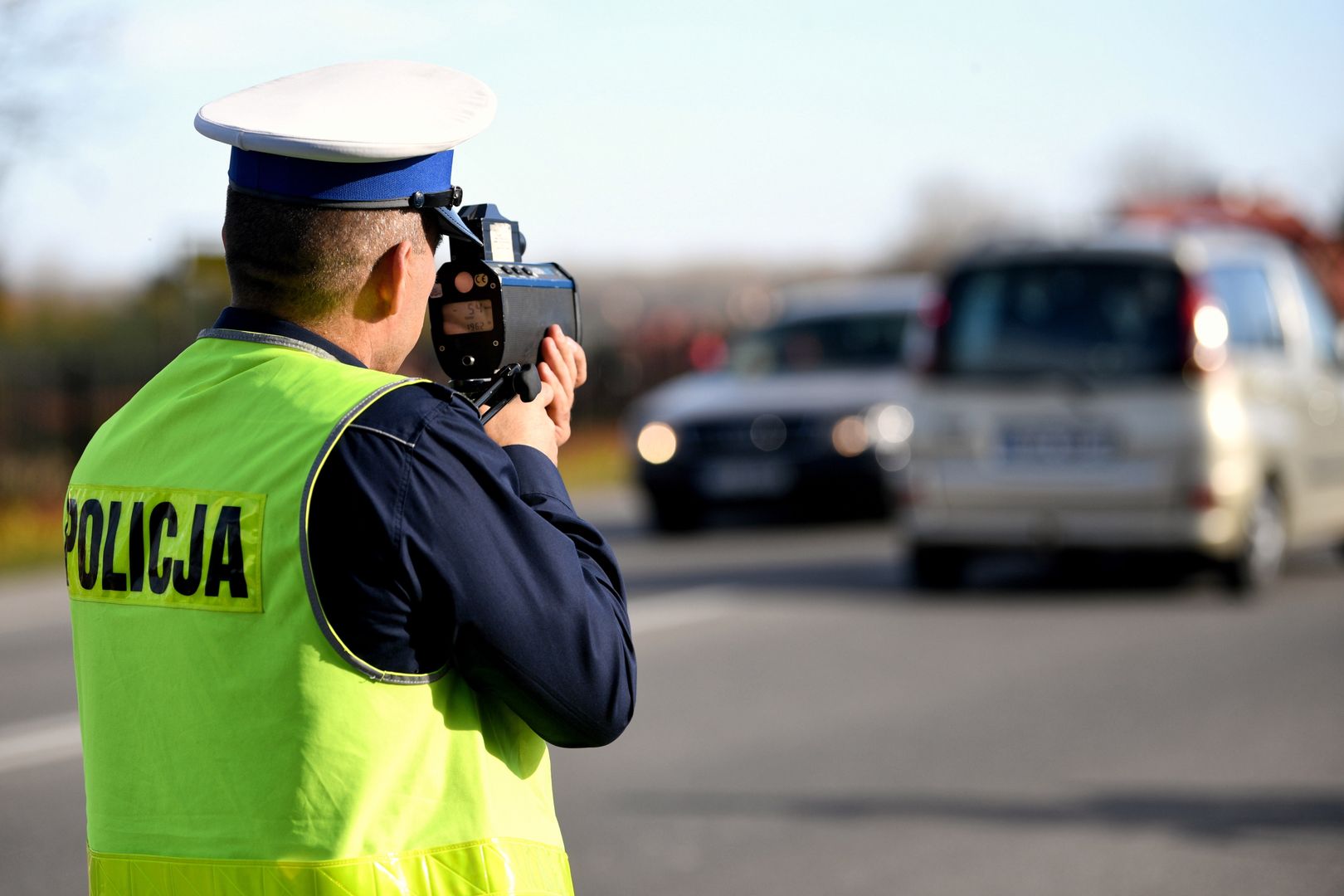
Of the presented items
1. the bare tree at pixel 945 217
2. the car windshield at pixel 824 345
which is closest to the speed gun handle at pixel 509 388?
the car windshield at pixel 824 345

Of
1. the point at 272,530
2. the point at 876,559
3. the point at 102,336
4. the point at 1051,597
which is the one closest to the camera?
the point at 272,530

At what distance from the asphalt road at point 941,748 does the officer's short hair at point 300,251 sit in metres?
3.40

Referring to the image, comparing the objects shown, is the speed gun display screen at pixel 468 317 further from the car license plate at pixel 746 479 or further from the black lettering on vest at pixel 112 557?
the car license plate at pixel 746 479

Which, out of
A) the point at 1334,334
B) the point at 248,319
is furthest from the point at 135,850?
the point at 1334,334

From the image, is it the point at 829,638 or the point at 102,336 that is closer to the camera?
the point at 829,638

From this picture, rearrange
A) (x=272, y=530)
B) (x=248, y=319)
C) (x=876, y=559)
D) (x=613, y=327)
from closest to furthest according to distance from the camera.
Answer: (x=272, y=530) → (x=248, y=319) → (x=876, y=559) → (x=613, y=327)

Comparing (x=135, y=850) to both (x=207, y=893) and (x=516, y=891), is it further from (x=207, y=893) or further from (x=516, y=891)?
(x=516, y=891)

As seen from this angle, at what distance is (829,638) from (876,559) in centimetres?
328

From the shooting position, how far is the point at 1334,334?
11328 mm

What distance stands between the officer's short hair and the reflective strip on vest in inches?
24.1

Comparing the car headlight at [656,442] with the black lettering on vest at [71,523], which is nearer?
the black lettering on vest at [71,523]

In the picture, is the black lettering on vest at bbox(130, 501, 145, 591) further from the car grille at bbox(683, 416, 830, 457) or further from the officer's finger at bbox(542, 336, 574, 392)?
the car grille at bbox(683, 416, 830, 457)

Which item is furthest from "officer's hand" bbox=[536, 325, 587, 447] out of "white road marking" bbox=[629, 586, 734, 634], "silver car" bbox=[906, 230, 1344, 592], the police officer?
"silver car" bbox=[906, 230, 1344, 592]

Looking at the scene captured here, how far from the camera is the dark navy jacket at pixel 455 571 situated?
1.85m
